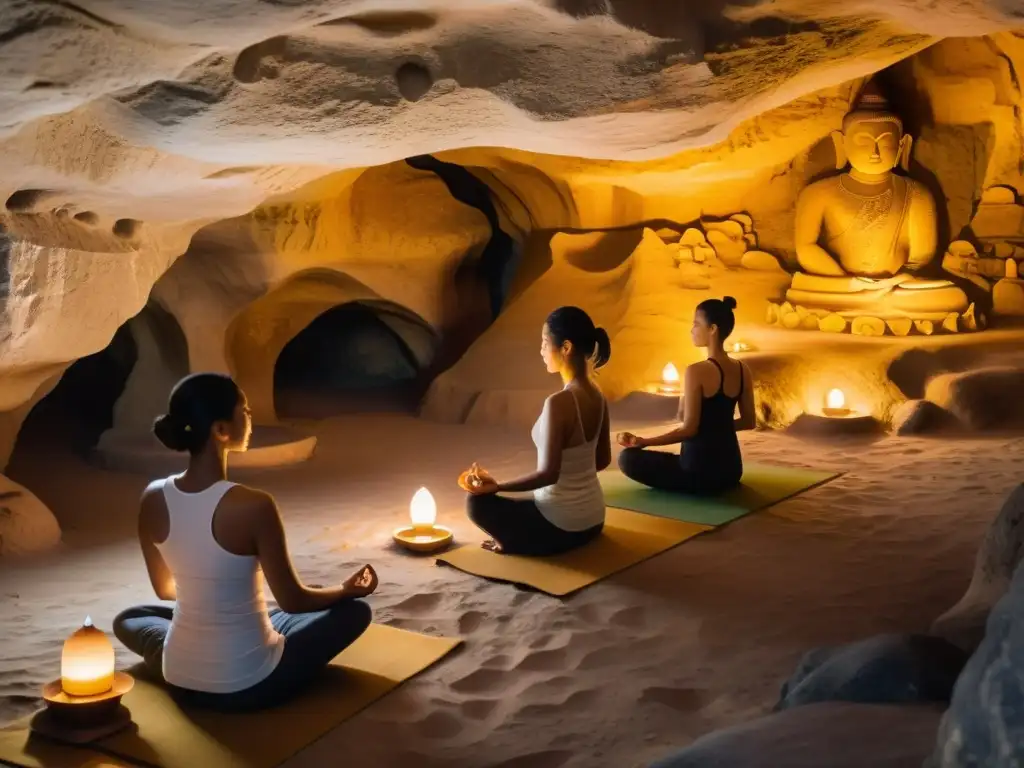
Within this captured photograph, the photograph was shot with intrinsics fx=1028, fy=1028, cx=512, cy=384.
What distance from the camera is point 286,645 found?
327 centimetres

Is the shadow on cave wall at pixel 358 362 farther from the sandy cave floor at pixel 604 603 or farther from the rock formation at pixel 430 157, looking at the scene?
the sandy cave floor at pixel 604 603

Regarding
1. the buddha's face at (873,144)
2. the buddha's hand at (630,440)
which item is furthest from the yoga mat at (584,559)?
the buddha's face at (873,144)

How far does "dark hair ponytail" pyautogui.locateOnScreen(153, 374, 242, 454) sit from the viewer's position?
304 centimetres

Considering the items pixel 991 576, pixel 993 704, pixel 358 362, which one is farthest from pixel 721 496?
pixel 358 362

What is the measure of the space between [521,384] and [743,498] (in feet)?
11.4

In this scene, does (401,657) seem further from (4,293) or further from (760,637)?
(4,293)

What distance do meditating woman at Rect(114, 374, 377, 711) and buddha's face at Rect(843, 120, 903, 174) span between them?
7506mm

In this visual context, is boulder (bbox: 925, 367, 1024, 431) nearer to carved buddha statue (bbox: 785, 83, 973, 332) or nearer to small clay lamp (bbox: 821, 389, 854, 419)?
→ small clay lamp (bbox: 821, 389, 854, 419)

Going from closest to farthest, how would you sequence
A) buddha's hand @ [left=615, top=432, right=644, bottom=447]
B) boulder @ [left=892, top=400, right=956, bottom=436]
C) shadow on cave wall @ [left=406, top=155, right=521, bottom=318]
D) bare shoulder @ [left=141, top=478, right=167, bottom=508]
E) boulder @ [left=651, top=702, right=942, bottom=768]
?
boulder @ [left=651, top=702, right=942, bottom=768] < bare shoulder @ [left=141, top=478, right=167, bottom=508] < buddha's hand @ [left=615, top=432, right=644, bottom=447] < boulder @ [left=892, top=400, right=956, bottom=436] < shadow on cave wall @ [left=406, top=155, right=521, bottom=318]

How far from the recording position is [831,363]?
7848mm

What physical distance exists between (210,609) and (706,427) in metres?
3.26

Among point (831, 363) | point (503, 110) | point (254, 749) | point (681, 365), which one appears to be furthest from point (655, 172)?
point (254, 749)

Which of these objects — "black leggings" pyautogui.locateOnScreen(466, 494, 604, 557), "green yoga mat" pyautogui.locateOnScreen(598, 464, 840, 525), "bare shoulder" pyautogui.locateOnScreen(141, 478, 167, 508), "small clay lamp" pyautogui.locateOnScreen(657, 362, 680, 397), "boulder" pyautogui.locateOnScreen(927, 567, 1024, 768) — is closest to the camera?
"boulder" pyautogui.locateOnScreen(927, 567, 1024, 768)

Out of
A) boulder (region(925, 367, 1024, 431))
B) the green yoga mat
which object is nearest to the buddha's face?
boulder (region(925, 367, 1024, 431))
